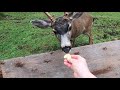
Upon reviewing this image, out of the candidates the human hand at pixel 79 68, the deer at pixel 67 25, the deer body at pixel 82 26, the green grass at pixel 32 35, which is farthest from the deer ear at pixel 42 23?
the human hand at pixel 79 68

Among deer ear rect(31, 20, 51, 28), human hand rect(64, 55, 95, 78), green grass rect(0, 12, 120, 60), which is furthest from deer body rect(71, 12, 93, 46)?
human hand rect(64, 55, 95, 78)

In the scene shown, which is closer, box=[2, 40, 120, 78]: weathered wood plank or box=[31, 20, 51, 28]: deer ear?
box=[2, 40, 120, 78]: weathered wood plank

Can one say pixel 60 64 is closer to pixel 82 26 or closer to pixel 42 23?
pixel 42 23

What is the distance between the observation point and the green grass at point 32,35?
18.2 ft

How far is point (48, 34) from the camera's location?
6090 mm

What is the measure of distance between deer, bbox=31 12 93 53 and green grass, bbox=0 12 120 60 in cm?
37

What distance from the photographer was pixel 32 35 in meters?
6.07

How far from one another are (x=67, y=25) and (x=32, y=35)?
1.62 m

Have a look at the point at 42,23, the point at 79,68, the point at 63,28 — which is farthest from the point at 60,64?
the point at 79,68

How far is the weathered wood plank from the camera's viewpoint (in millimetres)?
3672

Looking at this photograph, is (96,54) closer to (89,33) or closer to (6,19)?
(89,33)

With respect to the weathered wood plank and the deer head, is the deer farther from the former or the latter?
the weathered wood plank
